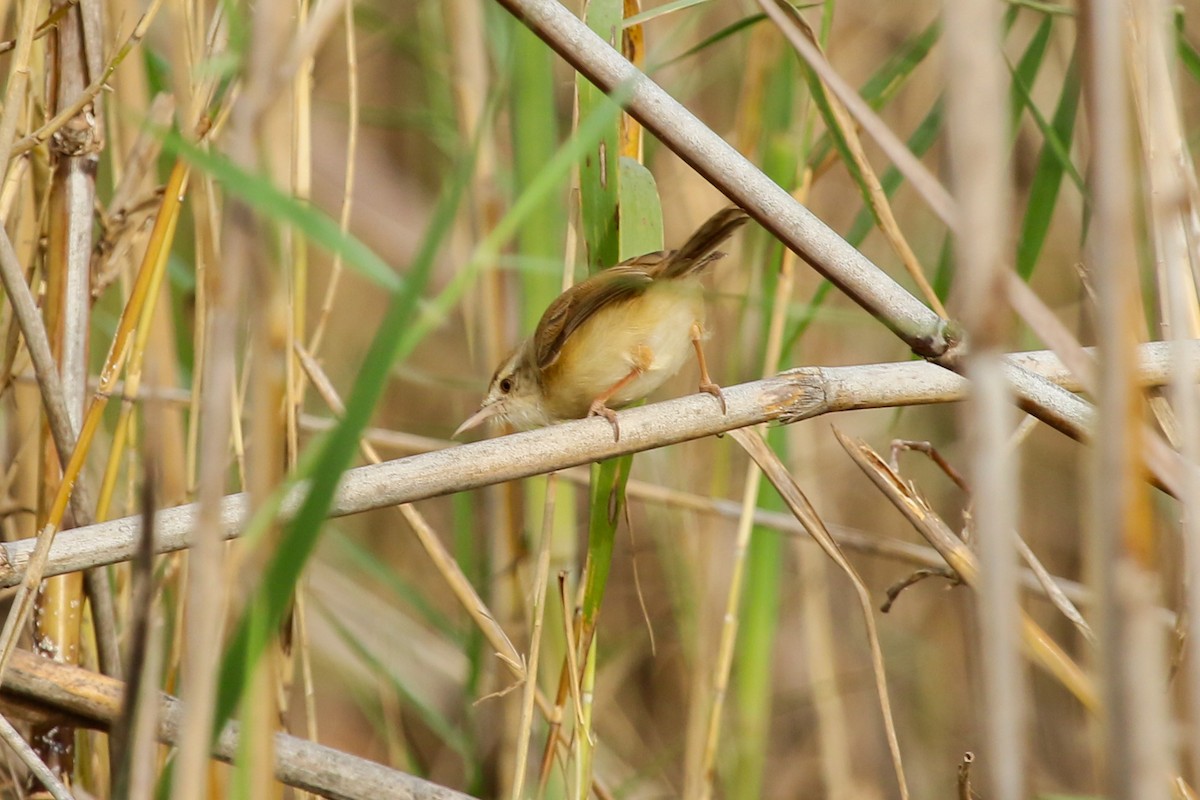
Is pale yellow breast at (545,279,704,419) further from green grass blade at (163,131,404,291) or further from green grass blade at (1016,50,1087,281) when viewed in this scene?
green grass blade at (163,131,404,291)

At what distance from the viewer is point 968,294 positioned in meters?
1.00

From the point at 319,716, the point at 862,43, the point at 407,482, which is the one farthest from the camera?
the point at 319,716

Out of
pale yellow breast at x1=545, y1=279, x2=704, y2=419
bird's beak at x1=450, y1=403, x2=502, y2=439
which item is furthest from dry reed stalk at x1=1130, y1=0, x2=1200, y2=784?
bird's beak at x1=450, y1=403, x2=502, y2=439

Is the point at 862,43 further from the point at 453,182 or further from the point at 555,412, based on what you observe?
the point at 453,182

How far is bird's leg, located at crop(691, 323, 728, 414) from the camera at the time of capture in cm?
170

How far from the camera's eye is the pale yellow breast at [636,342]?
2.39m

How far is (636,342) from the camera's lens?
2398 mm

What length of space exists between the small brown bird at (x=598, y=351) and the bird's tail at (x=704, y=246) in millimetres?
50

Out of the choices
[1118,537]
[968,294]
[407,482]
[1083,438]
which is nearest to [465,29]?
[407,482]

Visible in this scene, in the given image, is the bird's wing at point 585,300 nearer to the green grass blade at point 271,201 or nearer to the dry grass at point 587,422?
the dry grass at point 587,422

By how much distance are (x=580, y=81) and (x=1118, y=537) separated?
117 cm

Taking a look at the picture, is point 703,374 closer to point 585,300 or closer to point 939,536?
point 585,300

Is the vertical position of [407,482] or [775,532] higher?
[407,482]

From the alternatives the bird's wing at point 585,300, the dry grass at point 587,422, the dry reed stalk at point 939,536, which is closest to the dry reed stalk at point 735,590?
the dry grass at point 587,422
